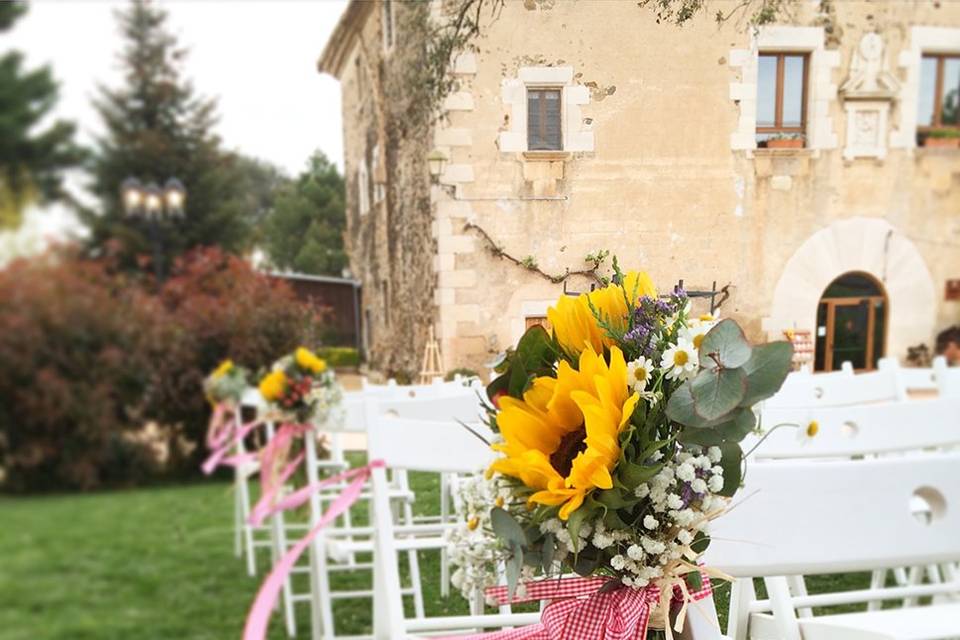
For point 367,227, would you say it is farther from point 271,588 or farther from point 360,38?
point 271,588

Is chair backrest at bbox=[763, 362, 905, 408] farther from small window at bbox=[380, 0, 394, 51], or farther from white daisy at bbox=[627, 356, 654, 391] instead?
small window at bbox=[380, 0, 394, 51]

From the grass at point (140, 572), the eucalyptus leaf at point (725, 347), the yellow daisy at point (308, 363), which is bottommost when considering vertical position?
the grass at point (140, 572)

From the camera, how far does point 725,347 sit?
0.42m

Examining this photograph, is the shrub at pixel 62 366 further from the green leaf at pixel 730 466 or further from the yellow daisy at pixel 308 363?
the green leaf at pixel 730 466

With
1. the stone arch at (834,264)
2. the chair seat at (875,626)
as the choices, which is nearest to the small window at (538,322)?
the stone arch at (834,264)

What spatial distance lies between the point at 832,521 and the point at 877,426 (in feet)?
1.47

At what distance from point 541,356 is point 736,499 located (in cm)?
20

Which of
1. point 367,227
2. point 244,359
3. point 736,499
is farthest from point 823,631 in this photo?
point 244,359

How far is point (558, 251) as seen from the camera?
64 centimetres

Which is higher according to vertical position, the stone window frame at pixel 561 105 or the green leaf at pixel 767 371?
the stone window frame at pixel 561 105

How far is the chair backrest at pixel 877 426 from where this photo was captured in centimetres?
83

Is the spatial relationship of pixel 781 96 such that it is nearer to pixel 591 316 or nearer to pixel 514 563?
pixel 591 316

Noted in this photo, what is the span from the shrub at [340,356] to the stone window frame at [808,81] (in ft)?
3.54

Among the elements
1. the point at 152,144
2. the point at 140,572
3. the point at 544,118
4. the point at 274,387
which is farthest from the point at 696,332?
the point at 140,572
